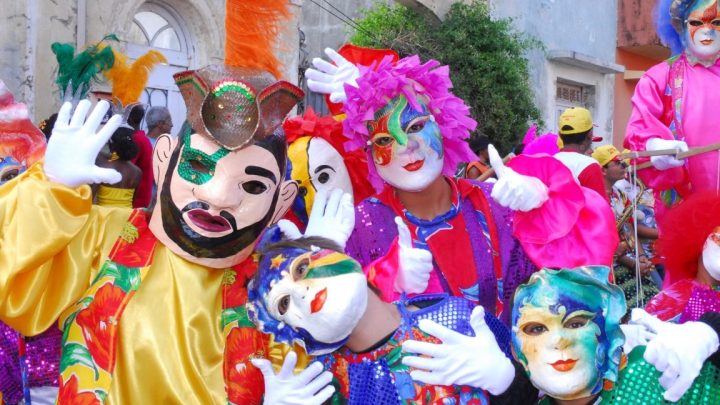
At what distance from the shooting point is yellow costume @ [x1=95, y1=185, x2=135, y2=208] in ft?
17.1

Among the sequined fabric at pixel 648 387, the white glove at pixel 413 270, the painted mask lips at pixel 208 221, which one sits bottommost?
the sequined fabric at pixel 648 387

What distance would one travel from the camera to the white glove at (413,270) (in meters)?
2.87

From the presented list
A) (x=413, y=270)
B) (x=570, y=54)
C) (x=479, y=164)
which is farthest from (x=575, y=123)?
(x=570, y=54)

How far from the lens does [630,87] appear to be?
45.3ft

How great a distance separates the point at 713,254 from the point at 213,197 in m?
1.62

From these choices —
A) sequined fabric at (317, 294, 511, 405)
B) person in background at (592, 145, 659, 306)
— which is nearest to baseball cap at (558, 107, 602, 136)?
person in background at (592, 145, 659, 306)

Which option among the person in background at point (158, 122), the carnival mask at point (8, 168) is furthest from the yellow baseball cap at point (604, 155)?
the carnival mask at point (8, 168)

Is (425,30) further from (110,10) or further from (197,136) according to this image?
(197,136)

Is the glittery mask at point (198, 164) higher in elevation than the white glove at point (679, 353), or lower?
higher

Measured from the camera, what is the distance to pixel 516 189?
2963mm

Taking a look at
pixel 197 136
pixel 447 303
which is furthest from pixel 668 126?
pixel 197 136

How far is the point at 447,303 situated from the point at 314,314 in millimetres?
426

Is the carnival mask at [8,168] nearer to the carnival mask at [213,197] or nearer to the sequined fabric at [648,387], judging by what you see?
the carnival mask at [213,197]

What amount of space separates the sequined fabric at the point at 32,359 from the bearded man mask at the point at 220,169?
1.68ft
